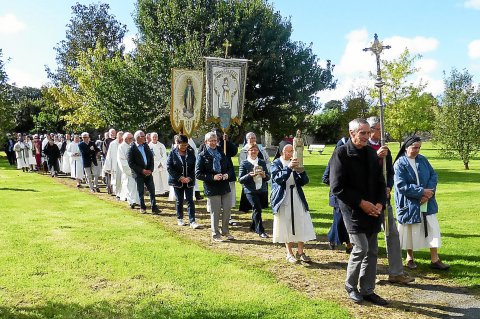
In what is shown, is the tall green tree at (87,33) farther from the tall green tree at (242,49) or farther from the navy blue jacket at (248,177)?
the navy blue jacket at (248,177)

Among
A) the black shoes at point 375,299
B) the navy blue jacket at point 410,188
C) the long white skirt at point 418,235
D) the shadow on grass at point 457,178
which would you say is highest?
the navy blue jacket at point 410,188

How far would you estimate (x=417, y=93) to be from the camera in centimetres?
4128

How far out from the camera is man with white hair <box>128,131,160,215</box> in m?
11.9

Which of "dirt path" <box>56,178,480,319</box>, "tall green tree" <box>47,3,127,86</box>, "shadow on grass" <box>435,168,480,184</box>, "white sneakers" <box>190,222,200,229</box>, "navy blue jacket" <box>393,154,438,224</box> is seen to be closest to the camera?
"dirt path" <box>56,178,480,319</box>

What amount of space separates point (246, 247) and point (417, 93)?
121 feet

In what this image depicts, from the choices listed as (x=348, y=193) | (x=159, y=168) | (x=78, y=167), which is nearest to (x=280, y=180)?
(x=348, y=193)

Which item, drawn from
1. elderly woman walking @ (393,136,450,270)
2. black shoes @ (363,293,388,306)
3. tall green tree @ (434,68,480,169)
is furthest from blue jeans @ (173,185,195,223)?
tall green tree @ (434,68,480,169)

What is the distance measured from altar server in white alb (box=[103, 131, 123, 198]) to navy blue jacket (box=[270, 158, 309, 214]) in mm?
8387

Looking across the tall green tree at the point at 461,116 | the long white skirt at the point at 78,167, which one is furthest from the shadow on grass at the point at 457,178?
the long white skirt at the point at 78,167

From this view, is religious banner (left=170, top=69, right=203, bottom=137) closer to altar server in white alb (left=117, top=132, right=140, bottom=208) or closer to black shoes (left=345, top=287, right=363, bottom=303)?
altar server in white alb (left=117, top=132, right=140, bottom=208)

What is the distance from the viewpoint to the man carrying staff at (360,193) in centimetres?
554

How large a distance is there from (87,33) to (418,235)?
51.6 m

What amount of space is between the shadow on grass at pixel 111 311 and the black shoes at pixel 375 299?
4.75 ft

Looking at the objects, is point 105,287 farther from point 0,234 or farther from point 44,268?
point 0,234
